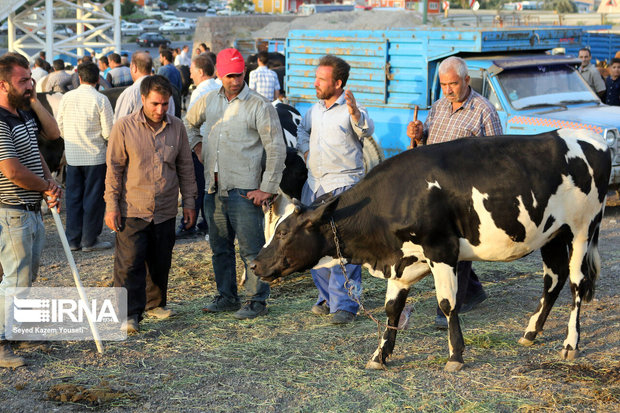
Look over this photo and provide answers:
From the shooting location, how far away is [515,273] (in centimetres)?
823

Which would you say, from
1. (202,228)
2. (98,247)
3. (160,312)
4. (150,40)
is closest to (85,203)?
(98,247)

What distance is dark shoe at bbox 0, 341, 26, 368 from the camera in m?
5.53

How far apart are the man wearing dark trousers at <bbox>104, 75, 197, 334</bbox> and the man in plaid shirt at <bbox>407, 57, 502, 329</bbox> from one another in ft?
6.56

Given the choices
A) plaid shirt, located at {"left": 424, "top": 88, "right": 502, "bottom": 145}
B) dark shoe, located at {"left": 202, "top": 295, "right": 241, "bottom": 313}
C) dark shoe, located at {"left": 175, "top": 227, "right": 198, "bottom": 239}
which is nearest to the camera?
plaid shirt, located at {"left": 424, "top": 88, "right": 502, "bottom": 145}

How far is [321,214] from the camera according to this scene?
5504 mm

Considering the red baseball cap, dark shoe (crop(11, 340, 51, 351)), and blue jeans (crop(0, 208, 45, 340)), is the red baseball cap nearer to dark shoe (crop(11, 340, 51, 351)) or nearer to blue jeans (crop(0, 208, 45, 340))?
blue jeans (crop(0, 208, 45, 340))

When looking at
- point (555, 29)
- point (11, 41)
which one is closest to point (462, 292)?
point (555, 29)

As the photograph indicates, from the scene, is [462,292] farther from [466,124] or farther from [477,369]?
[466,124]

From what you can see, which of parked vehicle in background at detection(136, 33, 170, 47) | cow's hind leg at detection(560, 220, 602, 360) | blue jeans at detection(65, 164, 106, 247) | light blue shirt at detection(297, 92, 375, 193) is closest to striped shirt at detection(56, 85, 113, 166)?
blue jeans at detection(65, 164, 106, 247)

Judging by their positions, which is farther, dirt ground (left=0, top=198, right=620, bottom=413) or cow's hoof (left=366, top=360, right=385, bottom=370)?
cow's hoof (left=366, top=360, right=385, bottom=370)

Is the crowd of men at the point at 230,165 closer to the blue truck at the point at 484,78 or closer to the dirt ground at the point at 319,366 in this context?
the dirt ground at the point at 319,366

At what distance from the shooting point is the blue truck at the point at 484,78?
10367 millimetres

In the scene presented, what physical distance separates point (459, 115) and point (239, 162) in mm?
1806

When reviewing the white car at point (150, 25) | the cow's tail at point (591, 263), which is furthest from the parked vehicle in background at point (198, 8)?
the cow's tail at point (591, 263)
